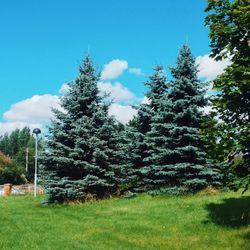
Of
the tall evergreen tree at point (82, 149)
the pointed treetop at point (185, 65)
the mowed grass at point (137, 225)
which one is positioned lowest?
the mowed grass at point (137, 225)

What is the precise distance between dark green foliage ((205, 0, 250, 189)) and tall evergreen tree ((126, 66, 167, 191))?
10.3m

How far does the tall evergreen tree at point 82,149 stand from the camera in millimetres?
19844

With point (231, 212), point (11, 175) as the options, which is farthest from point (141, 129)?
point (11, 175)

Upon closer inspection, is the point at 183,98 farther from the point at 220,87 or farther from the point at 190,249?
the point at 190,249

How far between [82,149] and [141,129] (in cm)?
424

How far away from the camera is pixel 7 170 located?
5853 centimetres

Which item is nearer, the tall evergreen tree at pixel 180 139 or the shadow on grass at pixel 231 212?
the shadow on grass at pixel 231 212

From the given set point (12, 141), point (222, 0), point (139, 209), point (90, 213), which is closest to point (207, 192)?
point (139, 209)

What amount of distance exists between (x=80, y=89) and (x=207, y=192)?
7880 millimetres

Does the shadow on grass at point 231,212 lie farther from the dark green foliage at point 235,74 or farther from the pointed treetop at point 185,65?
the pointed treetop at point 185,65

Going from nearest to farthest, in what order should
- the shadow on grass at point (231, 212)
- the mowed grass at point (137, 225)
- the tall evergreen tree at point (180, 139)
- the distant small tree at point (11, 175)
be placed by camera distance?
1. the mowed grass at point (137, 225)
2. the shadow on grass at point (231, 212)
3. the tall evergreen tree at point (180, 139)
4. the distant small tree at point (11, 175)

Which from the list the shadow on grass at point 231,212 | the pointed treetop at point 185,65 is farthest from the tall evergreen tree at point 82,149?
the shadow on grass at point 231,212

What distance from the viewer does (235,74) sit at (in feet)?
35.5

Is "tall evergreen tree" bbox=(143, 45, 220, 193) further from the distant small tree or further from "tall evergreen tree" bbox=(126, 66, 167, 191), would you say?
the distant small tree
